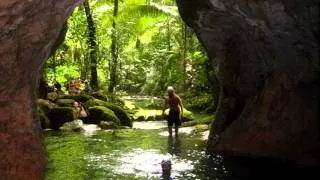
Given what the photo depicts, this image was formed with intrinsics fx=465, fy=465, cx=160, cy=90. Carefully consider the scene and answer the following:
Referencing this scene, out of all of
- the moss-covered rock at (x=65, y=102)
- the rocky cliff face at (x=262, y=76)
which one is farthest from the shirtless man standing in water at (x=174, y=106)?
the moss-covered rock at (x=65, y=102)

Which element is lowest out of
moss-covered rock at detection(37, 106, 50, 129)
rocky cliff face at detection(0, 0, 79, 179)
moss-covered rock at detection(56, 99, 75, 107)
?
moss-covered rock at detection(37, 106, 50, 129)

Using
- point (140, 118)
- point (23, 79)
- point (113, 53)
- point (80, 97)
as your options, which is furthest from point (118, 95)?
point (23, 79)

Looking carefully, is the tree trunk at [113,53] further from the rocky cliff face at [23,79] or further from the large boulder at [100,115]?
the rocky cliff face at [23,79]

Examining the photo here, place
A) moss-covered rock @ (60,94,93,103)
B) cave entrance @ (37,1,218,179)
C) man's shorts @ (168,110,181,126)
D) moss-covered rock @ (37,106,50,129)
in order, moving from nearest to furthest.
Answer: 1. cave entrance @ (37,1,218,179)
2. man's shorts @ (168,110,181,126)
3. moss-covered rock @ (37,106,50,129)
4. moss-covered rock @ (60,94,93,103)

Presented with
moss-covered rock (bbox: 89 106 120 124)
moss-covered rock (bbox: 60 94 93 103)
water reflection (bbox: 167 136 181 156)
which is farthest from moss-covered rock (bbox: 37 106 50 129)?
water reflection (bbox: 167 136 181 156)

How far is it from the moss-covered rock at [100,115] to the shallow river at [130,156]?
41.1 inches

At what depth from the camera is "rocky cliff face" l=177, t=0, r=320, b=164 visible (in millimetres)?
10703

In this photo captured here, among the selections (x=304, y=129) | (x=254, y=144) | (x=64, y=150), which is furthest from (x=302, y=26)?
(x=64, y=150)

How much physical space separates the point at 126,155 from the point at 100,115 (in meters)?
6.87

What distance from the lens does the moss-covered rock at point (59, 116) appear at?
18.9 m

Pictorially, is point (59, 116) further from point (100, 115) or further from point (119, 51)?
point (119, 51)

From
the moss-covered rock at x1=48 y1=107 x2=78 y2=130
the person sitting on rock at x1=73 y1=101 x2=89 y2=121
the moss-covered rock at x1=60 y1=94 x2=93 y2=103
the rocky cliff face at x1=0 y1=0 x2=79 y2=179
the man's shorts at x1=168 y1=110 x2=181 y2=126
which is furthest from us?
the moss-covered rock at x1=60 y1=94 x2=93 y2=103

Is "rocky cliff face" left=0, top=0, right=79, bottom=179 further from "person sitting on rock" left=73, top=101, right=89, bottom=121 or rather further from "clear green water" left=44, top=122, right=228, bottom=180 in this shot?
"person sitting on rock" left=73, top=101, right=89, bottom=121

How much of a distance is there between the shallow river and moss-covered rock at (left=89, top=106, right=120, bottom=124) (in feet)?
3.43
